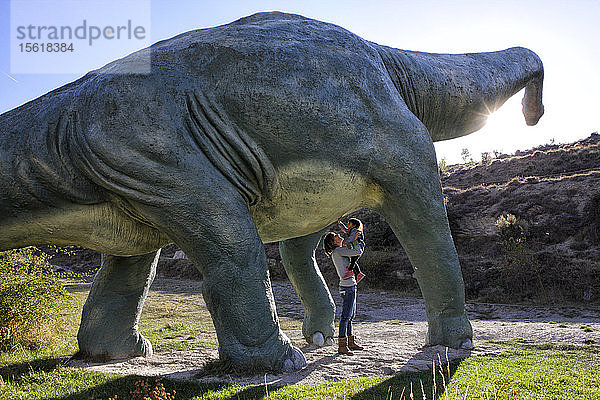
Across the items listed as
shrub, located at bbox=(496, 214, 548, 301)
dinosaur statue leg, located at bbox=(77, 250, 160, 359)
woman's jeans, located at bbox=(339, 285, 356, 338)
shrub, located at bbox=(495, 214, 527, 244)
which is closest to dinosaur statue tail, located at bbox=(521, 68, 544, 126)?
woman's jeans, located at bbox=(339, 285, 356, 338)

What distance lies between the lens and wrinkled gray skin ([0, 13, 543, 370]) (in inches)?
131

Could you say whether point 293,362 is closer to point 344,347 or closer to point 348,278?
point 344,347

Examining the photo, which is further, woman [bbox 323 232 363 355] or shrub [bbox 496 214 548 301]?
shrub [bbox 496 214 548 301]

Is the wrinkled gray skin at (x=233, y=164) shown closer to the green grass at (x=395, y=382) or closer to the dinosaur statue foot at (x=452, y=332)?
the dinosaur statue foot at (x=452, y=332)

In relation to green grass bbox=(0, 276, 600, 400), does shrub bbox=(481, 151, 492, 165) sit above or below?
above

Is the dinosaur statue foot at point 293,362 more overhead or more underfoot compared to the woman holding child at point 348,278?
more underfoot

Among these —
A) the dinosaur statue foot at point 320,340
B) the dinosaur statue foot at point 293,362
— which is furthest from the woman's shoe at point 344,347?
the dinosaur statue foot at point 293,362

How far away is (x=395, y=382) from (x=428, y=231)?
143 cm

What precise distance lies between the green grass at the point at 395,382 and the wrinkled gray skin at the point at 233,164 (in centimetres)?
33

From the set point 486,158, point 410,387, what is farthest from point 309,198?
point 486,158

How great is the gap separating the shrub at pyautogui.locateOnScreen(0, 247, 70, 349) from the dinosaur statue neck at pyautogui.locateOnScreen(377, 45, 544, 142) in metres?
4.96

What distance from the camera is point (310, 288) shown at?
5828 mm

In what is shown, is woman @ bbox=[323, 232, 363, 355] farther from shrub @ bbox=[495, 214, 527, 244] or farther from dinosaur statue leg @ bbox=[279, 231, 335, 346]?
shrub @ bbox=[495, 214, 527, 244]

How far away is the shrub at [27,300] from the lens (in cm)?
557
